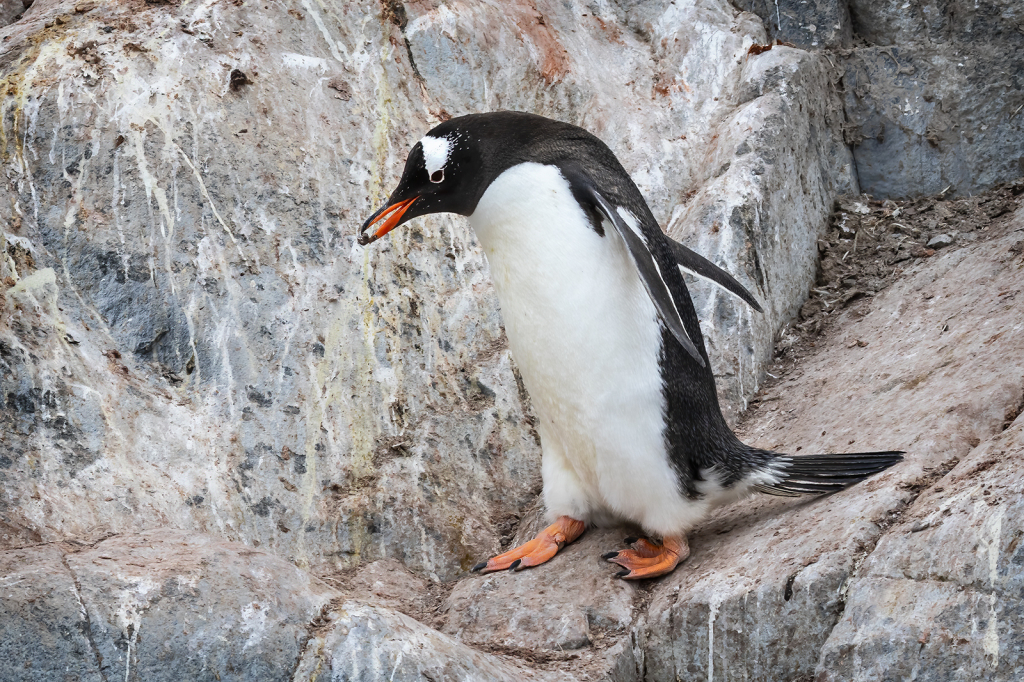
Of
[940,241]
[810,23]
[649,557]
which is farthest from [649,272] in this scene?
[810,23]

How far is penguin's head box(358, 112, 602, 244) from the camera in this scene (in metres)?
2.71

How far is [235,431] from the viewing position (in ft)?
10.3

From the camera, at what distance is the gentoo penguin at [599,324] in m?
2.65

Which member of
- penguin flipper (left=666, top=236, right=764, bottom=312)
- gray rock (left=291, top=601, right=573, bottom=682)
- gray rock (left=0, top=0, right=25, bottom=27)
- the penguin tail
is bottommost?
the penguin tail

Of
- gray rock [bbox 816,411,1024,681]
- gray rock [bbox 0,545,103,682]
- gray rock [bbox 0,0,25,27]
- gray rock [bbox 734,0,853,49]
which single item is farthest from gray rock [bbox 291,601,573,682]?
gray rock [bbox 734,0,853,49]

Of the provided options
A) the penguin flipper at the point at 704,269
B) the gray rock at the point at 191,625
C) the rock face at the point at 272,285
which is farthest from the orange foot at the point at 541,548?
the penguin flipper at the point at 704,269

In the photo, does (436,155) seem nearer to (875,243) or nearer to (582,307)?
(582,307)

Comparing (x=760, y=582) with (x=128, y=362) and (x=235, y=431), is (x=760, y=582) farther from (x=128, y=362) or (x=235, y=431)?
(x=128, y=362)

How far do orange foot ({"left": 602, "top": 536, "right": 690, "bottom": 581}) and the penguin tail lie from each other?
0.97ft

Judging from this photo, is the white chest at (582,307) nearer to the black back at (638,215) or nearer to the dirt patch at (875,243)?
the black back at (638,215)

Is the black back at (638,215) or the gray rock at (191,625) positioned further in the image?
the black back at (638,215)

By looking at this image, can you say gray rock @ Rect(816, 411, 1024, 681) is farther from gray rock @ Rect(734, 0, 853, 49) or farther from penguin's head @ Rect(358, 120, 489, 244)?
gray rock @ Rect(734, 0, 853, 49)

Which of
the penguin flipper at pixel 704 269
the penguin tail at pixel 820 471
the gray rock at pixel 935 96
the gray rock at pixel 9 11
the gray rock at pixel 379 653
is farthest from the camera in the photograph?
the gray rock at pixel 935 96

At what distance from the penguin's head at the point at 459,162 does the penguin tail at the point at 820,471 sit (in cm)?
112
